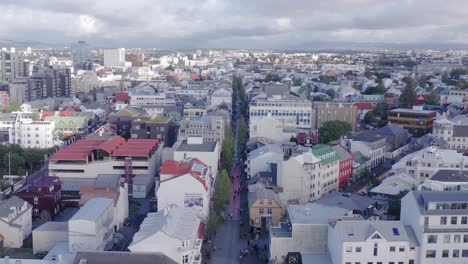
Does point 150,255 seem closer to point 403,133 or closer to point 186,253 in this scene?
point 186,253

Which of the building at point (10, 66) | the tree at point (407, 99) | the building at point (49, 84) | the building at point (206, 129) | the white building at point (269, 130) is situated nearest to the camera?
the building at point (206, 129)

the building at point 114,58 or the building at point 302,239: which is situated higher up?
→ the building at point 114,58

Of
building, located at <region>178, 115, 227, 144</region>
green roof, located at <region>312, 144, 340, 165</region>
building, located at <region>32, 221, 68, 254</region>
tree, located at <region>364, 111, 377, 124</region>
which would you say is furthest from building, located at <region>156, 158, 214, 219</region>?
tree, located at <region>364, 111, 377, 124</region>

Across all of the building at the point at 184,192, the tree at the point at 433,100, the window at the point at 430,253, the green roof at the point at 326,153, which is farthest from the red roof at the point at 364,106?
the window at the point at 430,253

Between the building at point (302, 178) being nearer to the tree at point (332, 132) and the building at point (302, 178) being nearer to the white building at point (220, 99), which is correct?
the tree at point (332, 132)

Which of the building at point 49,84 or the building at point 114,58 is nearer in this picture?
the building at point 49,84

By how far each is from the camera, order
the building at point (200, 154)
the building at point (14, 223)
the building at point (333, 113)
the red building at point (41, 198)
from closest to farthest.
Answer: the building at point (14, 223) → the red building at point (41, 198) → the building at point (200, 154) → the building at point (333, 113)

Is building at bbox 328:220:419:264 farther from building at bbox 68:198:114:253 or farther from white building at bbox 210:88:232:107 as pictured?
white building at bbox 210:88:232:107

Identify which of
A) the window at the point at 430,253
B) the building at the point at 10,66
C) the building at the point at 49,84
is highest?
the building at the point at 10,66
